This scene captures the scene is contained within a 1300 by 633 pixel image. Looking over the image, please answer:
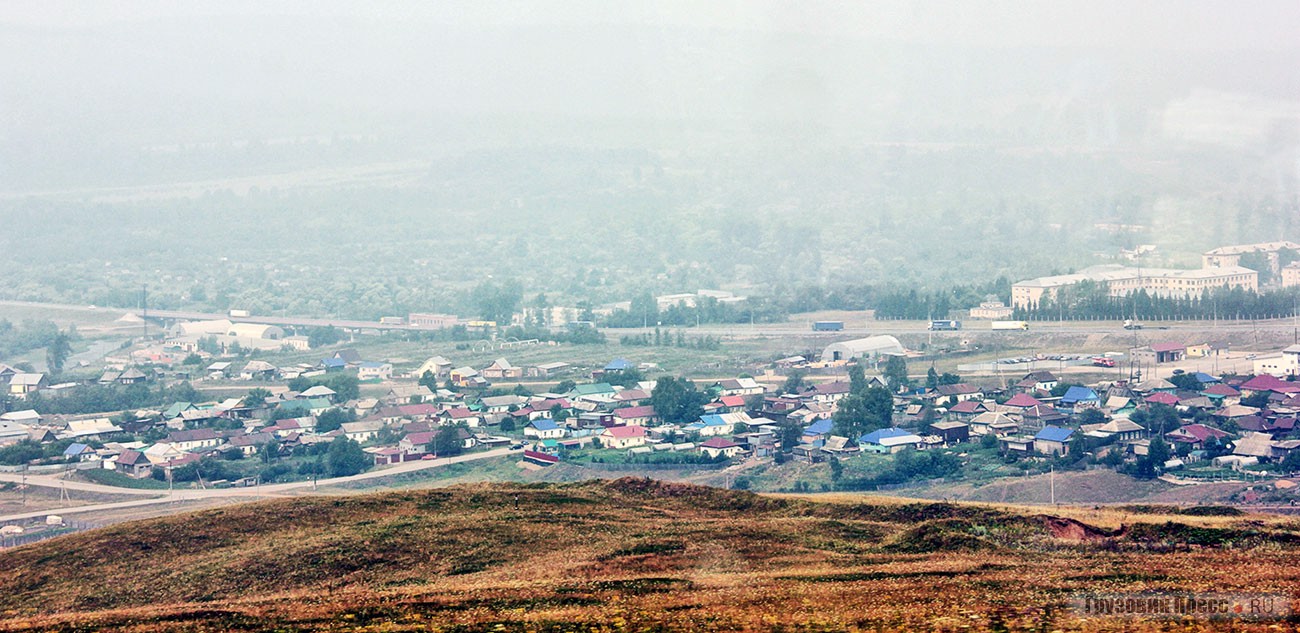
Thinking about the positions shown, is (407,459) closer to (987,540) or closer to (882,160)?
(987,540)

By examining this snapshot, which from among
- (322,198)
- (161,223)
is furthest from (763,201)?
(161,223)

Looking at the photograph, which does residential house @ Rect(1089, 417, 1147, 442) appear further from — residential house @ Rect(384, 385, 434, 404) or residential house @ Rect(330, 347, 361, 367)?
residential house @ Rect(330, 347, 361, 367)

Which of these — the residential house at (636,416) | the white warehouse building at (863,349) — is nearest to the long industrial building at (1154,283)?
the white warehouse building at (863,349)

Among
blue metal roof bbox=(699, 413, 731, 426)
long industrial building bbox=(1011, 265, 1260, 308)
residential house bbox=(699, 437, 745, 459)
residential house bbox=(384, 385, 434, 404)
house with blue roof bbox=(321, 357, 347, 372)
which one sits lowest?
residential house bbox=(699, 437, 745, 459)

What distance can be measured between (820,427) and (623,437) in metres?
3.88

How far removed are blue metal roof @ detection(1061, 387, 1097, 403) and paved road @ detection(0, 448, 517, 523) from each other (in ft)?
36.9

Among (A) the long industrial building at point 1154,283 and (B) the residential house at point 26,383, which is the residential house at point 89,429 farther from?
(A) the long industrial building at point 1154,283

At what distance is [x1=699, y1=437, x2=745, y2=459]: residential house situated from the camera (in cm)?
2712

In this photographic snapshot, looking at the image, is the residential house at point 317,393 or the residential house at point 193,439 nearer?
the residential house at point 193,439

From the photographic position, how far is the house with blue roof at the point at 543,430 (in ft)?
95.7

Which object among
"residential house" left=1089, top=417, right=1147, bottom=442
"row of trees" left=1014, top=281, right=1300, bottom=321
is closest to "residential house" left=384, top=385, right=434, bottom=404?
"residential house" left=1089, top=417, right=1147, bottom=442

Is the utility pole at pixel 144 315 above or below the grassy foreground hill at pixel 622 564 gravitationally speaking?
above

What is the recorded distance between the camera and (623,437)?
28.3 meters

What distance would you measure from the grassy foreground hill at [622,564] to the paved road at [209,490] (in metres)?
9.74
